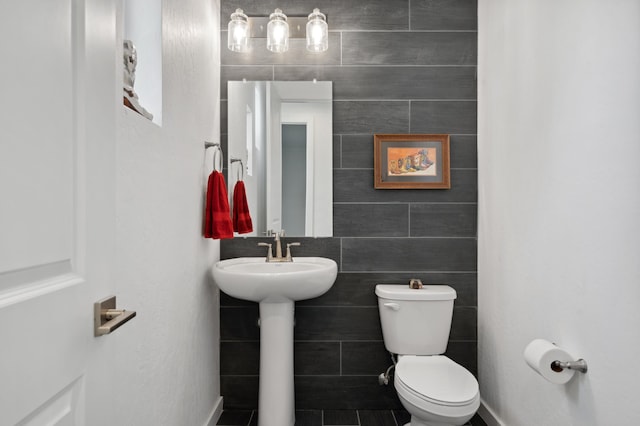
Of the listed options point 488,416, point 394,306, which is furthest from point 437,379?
point 488,416

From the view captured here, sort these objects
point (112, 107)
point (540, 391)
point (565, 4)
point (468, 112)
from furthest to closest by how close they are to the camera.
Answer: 1. point (468, 112)
2. point (540, 391)
3. point (565, 4)
4. point (112, 107)

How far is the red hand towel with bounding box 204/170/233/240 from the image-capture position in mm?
1829

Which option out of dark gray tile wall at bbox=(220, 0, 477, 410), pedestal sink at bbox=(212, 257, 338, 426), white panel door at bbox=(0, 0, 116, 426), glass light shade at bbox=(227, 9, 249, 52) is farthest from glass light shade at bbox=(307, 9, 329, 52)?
white panel door at bbox=(0, 0, 116, 426)

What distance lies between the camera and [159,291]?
4.37ft

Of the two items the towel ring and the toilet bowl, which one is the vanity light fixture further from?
the toilet bowl

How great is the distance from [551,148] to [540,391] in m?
0.97

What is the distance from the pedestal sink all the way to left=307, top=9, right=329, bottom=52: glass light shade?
1.19 m

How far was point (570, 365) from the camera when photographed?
128 cm

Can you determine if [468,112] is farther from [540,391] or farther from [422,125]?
[540,391]

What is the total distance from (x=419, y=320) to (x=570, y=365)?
0.76 metres

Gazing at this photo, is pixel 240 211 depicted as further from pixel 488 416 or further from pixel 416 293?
pixel 488 416

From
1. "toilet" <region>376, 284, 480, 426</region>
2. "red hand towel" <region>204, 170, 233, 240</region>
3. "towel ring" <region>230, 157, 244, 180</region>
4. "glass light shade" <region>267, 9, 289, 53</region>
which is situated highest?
"glass light shade" <region>267, 9, 289, 53</region>

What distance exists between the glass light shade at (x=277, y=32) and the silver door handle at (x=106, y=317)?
5.64ft

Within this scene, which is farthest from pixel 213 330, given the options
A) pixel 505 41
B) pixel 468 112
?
pixel 505 41
